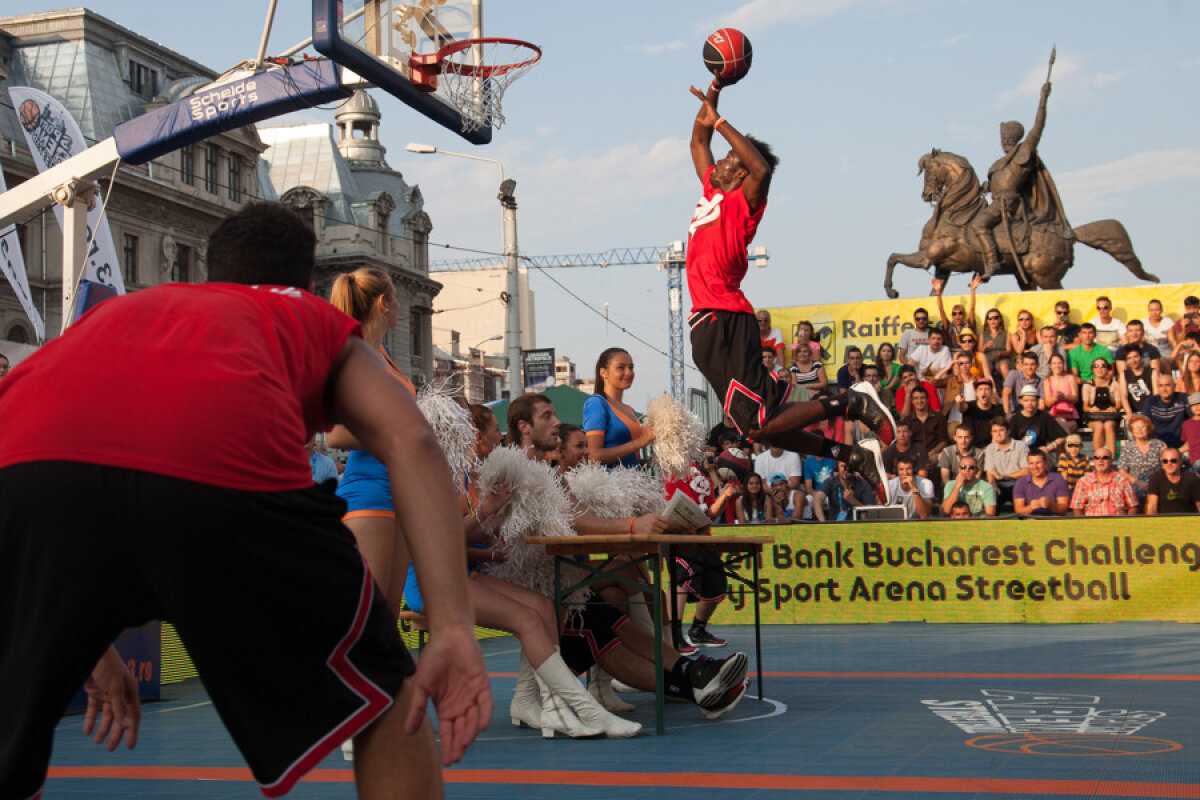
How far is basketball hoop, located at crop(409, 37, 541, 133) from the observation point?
11469 millimetres

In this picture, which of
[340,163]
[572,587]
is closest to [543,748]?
[572,587]

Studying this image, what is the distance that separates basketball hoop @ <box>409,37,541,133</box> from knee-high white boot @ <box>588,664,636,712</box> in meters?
6.53

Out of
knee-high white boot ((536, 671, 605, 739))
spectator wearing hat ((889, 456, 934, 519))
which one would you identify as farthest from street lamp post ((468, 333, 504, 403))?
knee-high white boot ((536, 671, 605, 739))

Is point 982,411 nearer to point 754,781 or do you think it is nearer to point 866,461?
point 866,461

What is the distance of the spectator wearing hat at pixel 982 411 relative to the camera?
1424 cm

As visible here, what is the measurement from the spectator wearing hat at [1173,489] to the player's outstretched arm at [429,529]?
11384mm

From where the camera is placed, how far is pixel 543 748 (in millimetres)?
5535

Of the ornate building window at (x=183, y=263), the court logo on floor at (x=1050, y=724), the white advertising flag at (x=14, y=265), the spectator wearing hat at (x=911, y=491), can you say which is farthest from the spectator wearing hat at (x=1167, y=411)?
the ornate building window at (x=183, y=263)

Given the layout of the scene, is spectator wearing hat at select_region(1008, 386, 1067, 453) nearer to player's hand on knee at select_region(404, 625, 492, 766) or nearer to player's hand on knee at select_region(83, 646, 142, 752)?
player's hand on knee at select_region(83, 646, 142, 752)

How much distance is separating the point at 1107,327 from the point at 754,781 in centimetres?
1303

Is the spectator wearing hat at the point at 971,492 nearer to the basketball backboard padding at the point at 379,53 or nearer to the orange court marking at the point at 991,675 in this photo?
the orange court marking at the point at 991,675

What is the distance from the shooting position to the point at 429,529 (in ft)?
6.50

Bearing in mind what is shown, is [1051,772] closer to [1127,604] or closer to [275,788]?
[275,788]

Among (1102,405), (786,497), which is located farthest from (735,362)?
(1102,405)
